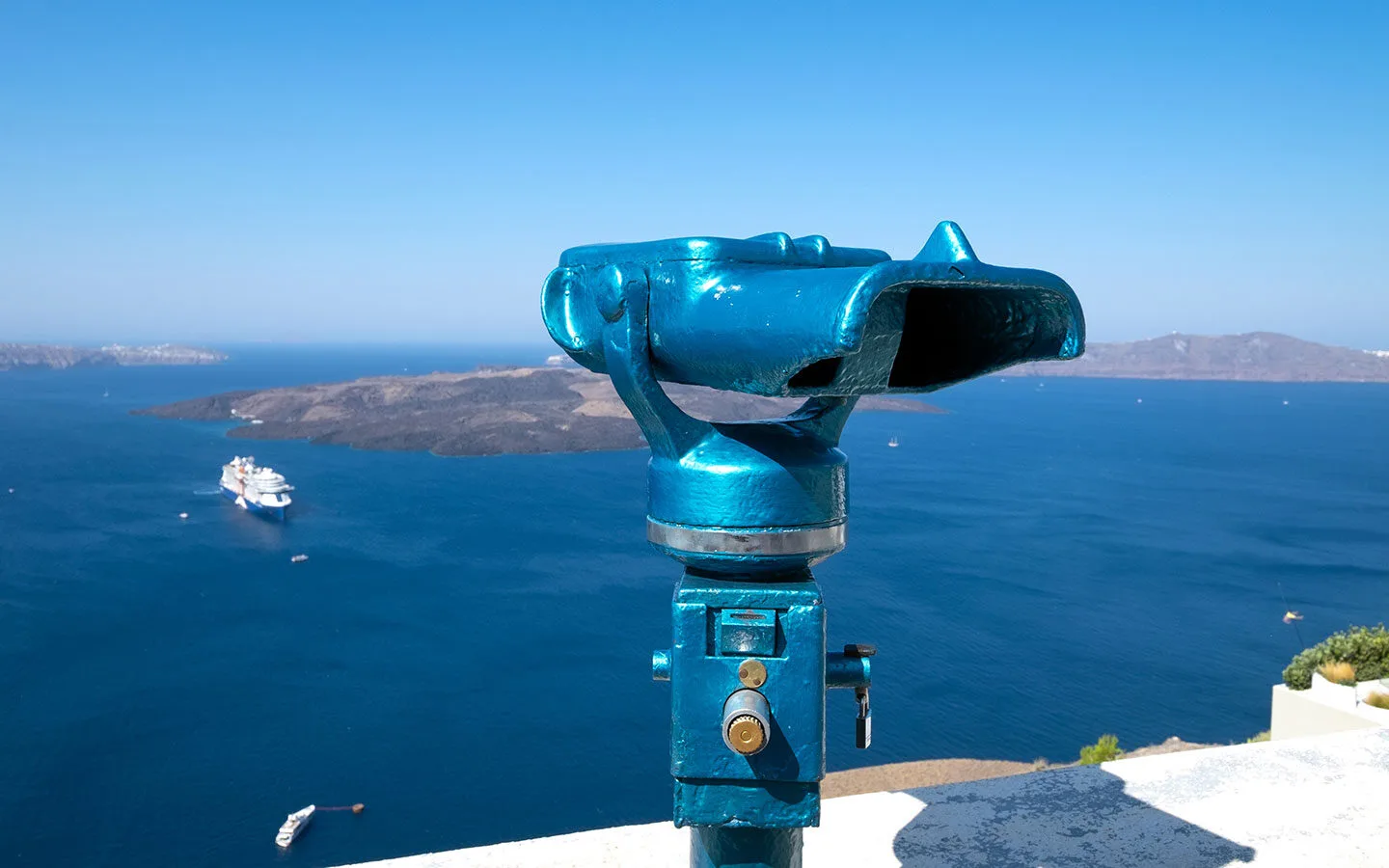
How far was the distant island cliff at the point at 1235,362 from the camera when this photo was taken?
6939 inches

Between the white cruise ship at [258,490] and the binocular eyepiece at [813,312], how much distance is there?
169 ft

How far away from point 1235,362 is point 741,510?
20643 cm

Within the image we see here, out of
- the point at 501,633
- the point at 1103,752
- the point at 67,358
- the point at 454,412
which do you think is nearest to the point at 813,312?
the point at 1103,752

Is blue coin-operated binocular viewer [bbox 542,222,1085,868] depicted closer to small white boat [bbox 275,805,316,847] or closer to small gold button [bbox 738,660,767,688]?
small gold button [bbox 738,660,767,688]

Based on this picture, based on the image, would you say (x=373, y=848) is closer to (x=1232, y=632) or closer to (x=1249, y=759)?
(x=1249, y=759)

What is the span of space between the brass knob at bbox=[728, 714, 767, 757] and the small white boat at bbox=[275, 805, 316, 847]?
24067mm

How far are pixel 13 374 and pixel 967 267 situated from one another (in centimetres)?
17604

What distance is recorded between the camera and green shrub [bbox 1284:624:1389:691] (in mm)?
10000

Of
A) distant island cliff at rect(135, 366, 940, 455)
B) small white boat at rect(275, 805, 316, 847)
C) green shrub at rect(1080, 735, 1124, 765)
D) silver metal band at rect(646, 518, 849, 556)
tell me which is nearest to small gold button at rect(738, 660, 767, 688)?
silver metal band at rect(646, 518, 849, 556)

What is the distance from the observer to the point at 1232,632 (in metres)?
34.6

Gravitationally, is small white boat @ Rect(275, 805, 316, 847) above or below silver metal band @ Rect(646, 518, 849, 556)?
below

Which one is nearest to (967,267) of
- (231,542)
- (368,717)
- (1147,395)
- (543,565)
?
(368,717)

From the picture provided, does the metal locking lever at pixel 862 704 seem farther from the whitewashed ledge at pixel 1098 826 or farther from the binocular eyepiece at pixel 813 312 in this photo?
the whitewashed ledge at pixel 1098 826

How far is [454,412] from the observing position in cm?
8419
